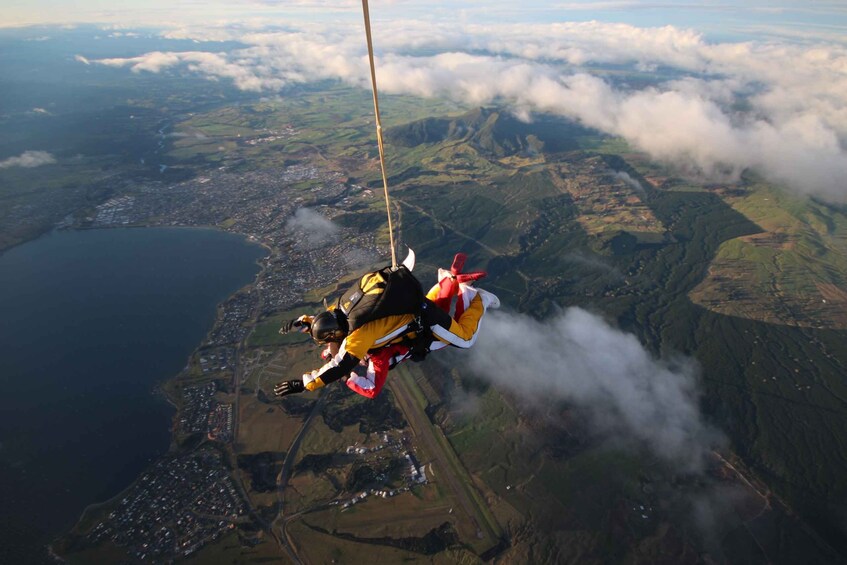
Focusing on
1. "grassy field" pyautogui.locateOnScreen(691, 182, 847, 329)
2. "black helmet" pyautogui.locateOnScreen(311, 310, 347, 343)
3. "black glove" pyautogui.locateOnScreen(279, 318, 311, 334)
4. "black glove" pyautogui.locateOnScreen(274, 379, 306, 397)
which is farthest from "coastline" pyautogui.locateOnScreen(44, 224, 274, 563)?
"grassy field" pyautogui.locateOnScreen(691, 182, 847, 329)

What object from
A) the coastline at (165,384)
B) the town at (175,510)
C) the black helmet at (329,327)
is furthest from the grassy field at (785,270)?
the black helmet at (329,327)

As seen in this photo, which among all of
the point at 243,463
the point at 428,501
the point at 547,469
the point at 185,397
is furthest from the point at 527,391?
the point at 185,397

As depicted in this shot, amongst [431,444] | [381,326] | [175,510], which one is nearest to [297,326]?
[381,326]

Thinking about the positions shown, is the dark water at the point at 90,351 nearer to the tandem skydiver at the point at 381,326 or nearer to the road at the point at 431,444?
the road at the point at 431,444

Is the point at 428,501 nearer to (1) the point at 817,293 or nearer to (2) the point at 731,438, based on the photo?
(2) the point at 731,438

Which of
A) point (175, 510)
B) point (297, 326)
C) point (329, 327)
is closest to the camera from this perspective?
point (329, 327)

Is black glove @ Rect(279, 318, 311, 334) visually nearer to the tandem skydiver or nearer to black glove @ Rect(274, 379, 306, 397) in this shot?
the tandem skydiver

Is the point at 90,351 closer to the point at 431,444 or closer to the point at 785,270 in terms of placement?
the point at 431,444
